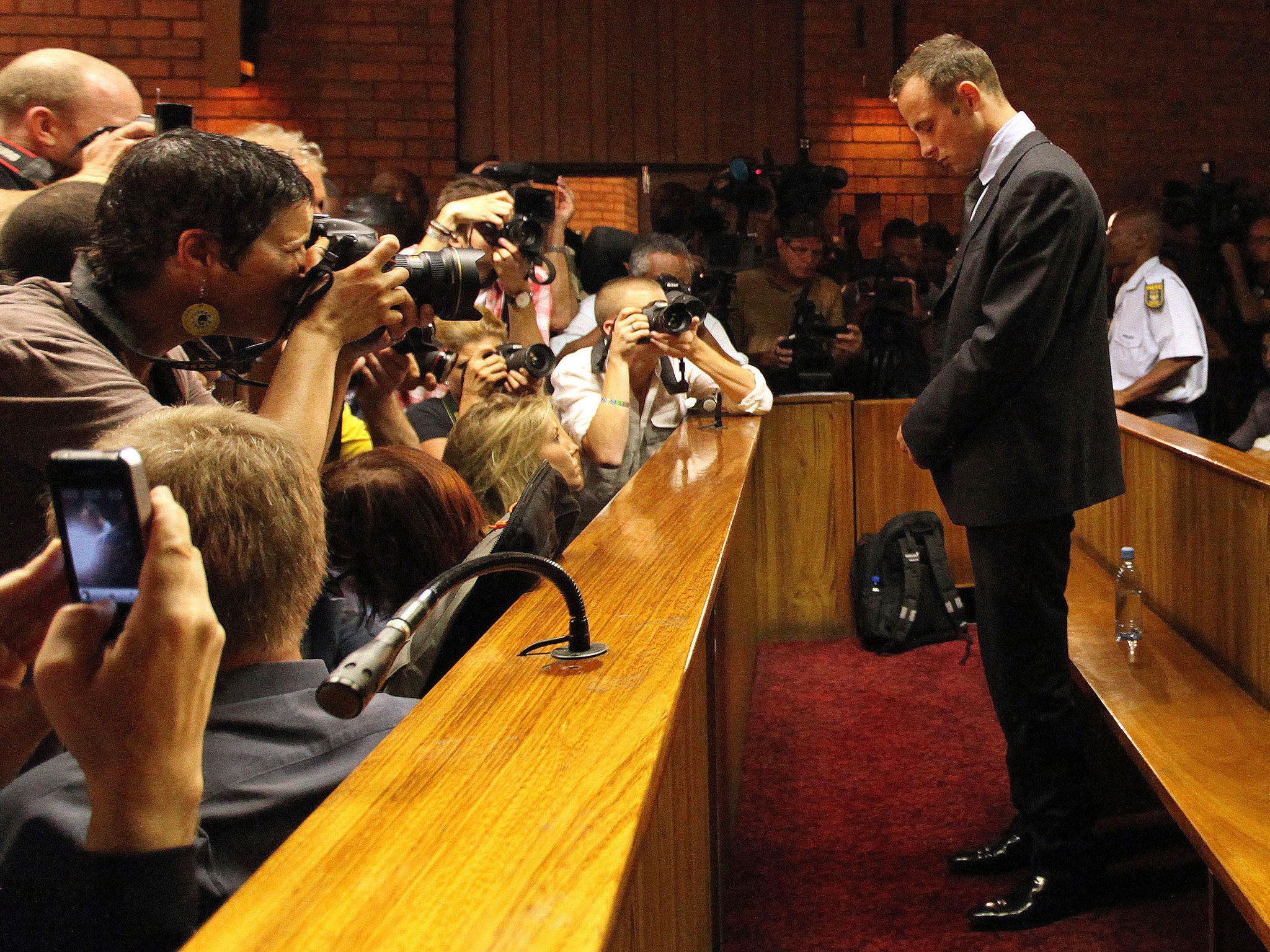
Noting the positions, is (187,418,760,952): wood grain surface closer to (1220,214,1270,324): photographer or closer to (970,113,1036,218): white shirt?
(970,113,1036,218): white shirt

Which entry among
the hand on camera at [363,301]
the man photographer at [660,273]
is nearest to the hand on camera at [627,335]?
the man photographer at [660,273]

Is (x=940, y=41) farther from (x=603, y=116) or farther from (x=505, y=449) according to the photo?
(x=603, y=116)

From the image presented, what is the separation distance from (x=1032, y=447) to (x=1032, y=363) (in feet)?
0.45

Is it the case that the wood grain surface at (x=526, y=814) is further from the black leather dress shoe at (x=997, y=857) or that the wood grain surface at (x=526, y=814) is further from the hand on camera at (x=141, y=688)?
the black leather dress shoe at (x=997, y=857)

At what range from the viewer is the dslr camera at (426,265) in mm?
1522

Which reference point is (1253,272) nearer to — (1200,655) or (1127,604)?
(1127,604)

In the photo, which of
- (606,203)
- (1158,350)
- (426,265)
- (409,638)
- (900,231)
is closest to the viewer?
(409,638)

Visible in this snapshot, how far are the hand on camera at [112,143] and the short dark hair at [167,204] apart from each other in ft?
2.54

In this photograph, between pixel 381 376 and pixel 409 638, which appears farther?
pixel 381 376

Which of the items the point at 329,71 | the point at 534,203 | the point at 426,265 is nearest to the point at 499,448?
the point at 426,265

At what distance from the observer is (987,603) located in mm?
2121

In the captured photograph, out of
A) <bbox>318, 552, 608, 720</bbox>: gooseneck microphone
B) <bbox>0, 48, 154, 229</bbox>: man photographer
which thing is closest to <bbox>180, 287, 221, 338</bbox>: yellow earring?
<bbox>318, 552, 608, 720</bbox>: gooseneck microphone

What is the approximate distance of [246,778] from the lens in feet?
3.08

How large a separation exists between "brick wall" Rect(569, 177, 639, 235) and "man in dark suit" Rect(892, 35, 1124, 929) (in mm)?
4526
